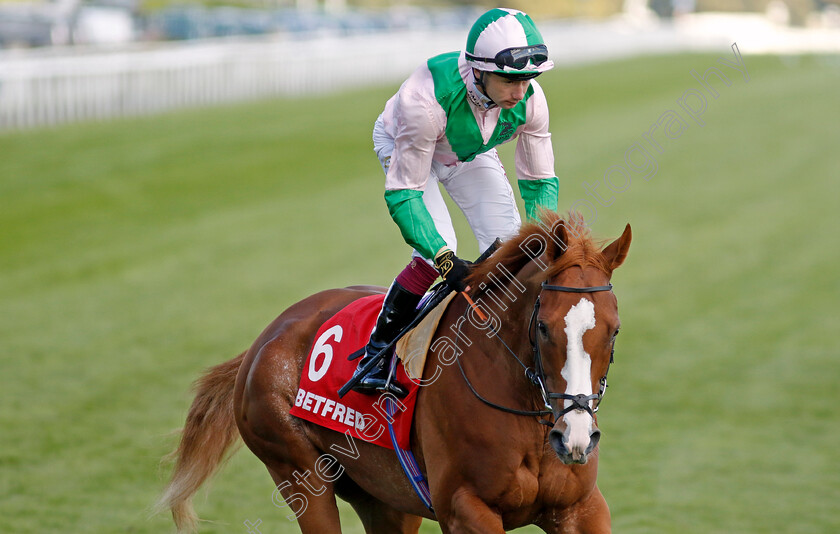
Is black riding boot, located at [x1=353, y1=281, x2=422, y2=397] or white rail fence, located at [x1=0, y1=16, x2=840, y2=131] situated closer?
black riding boot, located at [x1=353, y1=281, x2=422, y2=397]

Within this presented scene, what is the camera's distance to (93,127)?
54.3ft

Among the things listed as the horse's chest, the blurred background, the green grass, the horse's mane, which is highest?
the blurred background

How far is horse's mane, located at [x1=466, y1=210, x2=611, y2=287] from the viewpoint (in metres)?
2.96

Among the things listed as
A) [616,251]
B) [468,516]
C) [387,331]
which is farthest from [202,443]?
[616,251]

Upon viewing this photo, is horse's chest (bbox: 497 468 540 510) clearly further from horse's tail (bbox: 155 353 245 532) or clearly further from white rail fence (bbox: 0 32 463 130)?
white rail fence (bbox: 0 32 463 130)

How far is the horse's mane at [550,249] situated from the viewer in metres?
2.96

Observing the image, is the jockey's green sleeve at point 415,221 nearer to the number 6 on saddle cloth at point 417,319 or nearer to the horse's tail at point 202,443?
the number 6 on saddle cloth at point 417,319

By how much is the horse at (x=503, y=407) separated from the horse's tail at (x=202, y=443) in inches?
19.3

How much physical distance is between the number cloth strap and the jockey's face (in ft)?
0.41

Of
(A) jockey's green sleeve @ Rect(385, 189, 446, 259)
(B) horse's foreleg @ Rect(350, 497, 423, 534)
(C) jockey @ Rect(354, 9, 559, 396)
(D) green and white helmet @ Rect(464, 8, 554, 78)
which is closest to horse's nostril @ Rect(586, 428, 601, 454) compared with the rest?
(C) jockey @ Rect(354, 9, 559, 396)

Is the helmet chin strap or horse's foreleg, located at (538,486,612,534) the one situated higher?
the helmet chin strap

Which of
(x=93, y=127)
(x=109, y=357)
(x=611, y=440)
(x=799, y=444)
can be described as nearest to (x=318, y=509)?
(x=611, y=440)

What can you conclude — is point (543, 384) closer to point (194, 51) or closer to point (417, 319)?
point (417, 319)

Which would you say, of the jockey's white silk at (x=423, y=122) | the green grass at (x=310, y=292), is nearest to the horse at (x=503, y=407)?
the jockey's white silk at (x=423, y=122)
